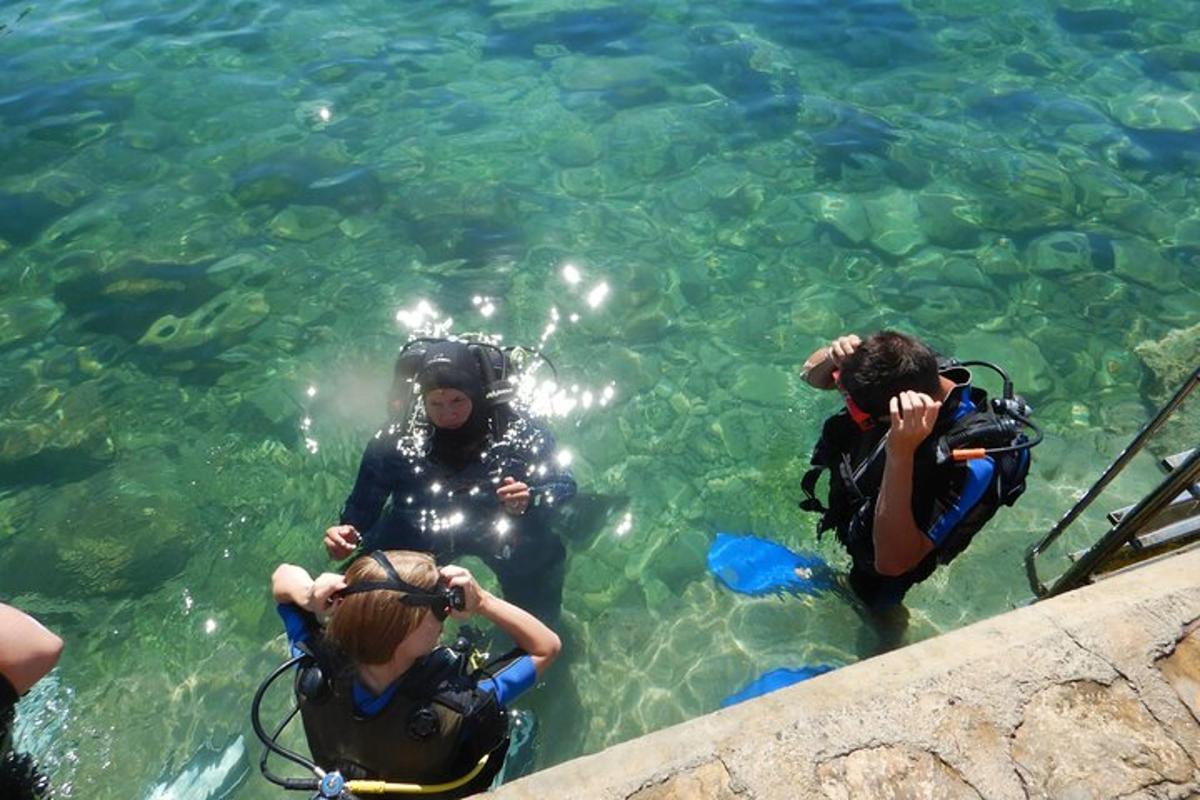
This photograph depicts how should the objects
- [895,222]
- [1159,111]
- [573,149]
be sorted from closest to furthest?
[895,222], [573,149], [1159,111]

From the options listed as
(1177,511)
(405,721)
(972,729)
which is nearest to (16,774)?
(405,721)

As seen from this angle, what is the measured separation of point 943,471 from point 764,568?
1.65m

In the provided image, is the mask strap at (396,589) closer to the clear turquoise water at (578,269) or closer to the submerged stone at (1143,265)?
the clear turquoise water at (578,269)

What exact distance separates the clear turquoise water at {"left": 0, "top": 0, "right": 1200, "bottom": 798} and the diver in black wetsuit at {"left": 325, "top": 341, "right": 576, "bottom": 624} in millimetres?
428

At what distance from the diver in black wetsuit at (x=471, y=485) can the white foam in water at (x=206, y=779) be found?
47.0 inches

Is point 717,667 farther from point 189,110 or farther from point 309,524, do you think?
point 189,110

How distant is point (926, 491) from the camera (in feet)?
10.3

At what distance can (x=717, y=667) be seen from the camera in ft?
14.0

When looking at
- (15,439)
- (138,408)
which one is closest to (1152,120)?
(138,408)

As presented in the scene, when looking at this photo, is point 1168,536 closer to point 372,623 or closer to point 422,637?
point 422,637

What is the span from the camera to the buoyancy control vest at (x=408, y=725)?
2652mm

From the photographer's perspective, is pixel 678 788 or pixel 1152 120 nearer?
pixel 678 788

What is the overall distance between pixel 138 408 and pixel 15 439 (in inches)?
29.8

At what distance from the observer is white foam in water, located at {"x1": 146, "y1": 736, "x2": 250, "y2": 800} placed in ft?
12.6
